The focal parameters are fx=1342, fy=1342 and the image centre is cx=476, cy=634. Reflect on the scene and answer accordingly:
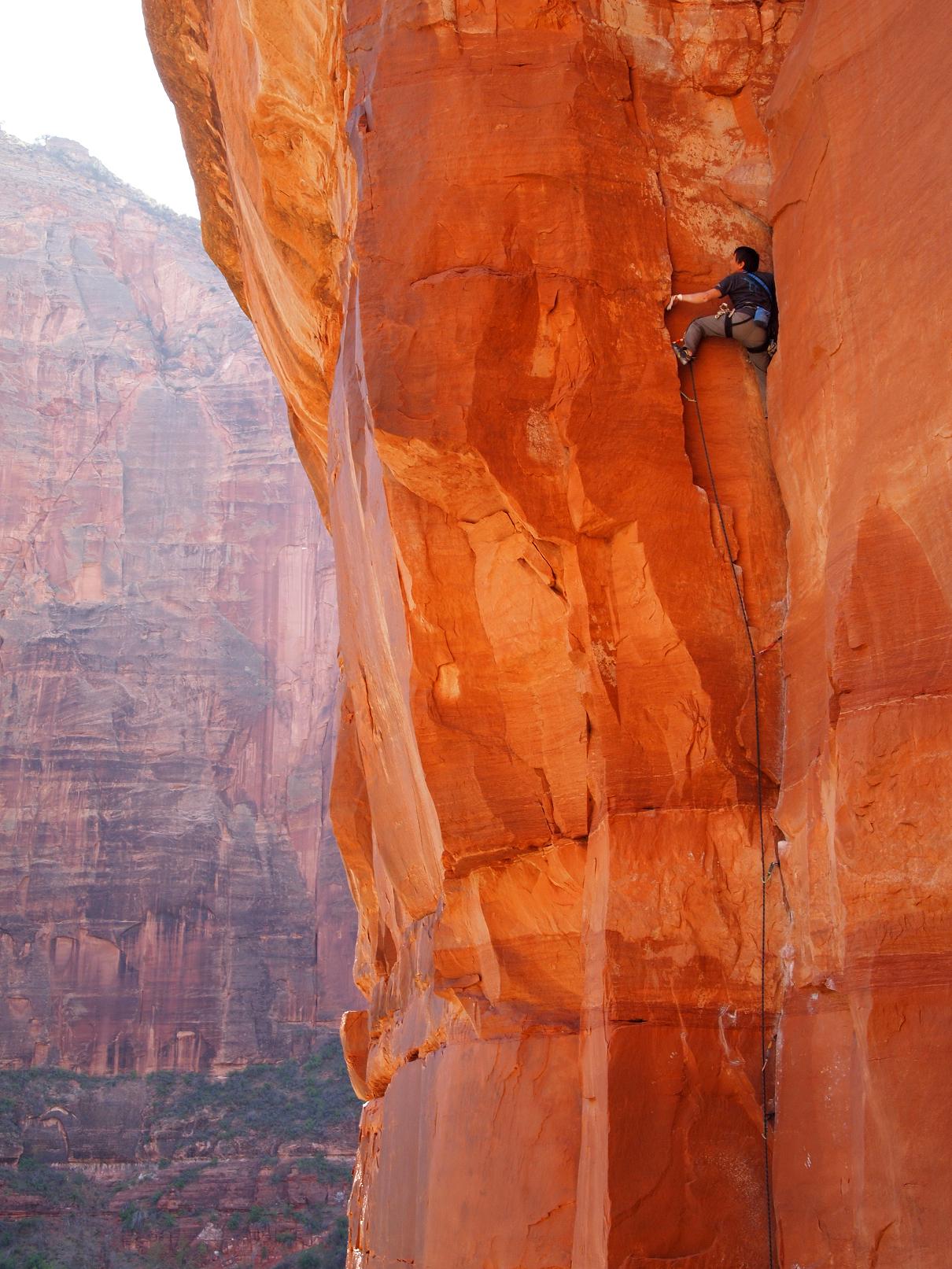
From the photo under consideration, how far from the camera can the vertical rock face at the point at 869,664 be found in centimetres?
496

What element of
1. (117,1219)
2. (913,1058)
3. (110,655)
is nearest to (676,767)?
(913,1058)

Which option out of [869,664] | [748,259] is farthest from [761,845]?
[748,259]

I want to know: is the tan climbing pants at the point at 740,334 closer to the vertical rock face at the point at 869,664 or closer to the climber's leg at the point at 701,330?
the climber's leg at the point at 701,330

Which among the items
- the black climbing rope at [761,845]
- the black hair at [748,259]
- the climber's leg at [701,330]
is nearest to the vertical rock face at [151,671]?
the black climbing rope at [761,845]

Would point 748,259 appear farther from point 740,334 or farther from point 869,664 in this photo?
point 869,664

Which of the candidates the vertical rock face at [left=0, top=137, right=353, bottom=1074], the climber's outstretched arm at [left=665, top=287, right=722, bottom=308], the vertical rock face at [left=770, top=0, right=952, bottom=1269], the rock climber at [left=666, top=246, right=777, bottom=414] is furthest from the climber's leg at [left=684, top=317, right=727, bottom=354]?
the vertical rock face at [left=0, top=137, right=353, bottom=1074]

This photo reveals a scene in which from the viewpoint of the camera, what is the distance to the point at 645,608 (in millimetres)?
6621

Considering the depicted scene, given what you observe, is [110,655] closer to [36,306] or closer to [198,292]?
[36,306]

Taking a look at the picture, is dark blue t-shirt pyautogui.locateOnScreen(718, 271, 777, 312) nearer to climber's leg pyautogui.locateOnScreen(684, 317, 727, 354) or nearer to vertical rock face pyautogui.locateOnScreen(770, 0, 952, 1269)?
climber's leg pyautogui.locateOnScreen(684, 317, 727, 354)

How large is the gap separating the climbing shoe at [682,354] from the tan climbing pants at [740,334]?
0.03 m

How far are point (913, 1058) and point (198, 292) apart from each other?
7092cm

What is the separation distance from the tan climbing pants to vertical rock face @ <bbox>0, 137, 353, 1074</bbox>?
48.8 metres

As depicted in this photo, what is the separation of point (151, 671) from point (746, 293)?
54293mm

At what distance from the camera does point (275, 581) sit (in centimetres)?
6253
